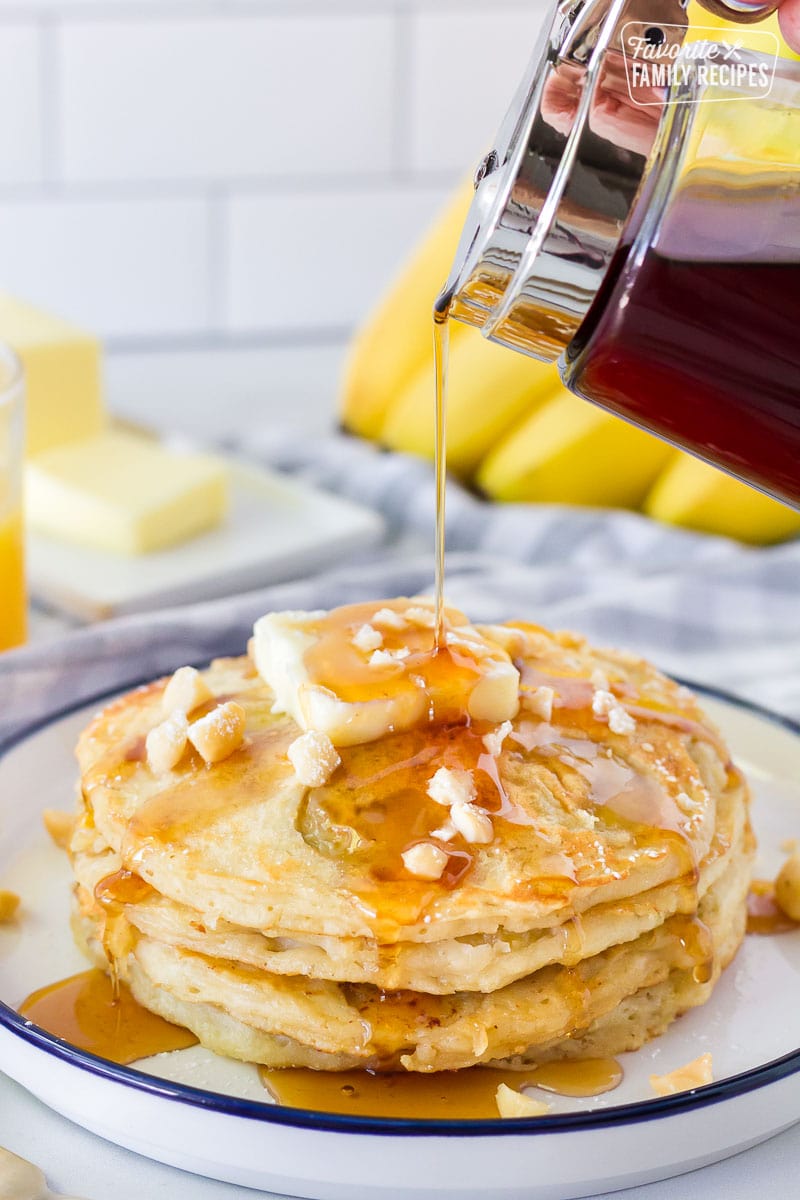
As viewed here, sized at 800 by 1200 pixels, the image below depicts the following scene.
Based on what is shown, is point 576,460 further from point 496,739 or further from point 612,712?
point 496,739

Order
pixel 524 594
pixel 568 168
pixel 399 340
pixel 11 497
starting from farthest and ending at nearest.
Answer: pixel 399 340 → pixel 524 594 → pixel 11 497 → pixel 568 168

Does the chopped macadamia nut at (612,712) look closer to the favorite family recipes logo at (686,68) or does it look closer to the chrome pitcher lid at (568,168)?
the chrome pitcher lid at (568,168)

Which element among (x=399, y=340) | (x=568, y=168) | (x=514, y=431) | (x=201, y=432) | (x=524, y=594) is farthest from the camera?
(x=201, y=432)

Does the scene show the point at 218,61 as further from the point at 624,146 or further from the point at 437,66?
the point at 624,146

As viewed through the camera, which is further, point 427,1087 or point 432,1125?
point 427,1087

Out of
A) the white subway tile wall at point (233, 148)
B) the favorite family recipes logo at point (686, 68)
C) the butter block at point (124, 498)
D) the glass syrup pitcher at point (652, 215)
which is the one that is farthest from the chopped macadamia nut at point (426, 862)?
the white subway tile wall at point (233, 148)

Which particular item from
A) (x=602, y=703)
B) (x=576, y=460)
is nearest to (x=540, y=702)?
(x=602, y=703)
